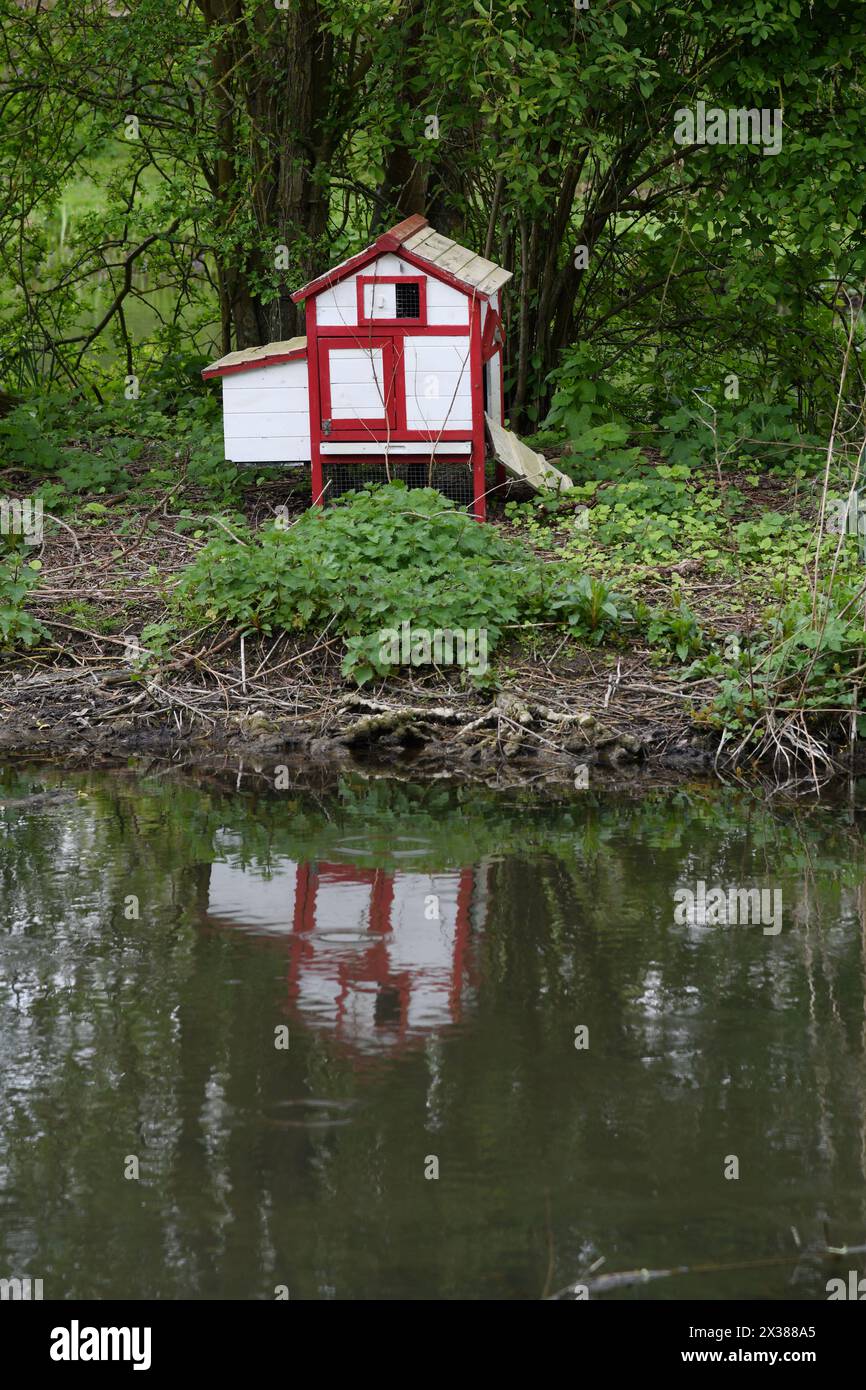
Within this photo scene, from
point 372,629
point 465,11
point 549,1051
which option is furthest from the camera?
point 465,11

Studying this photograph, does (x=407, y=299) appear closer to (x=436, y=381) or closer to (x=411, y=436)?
(x=436, y=381)

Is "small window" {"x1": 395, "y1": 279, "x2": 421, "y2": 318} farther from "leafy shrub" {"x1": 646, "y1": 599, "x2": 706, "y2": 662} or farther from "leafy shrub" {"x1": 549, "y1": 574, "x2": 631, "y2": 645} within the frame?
"leafy shrub" {"x1": 646, "y1": 599, "x2": 706, "y2": 662}

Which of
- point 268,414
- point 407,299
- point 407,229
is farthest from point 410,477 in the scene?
point 407,229

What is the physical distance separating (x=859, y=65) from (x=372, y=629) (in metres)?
5.21

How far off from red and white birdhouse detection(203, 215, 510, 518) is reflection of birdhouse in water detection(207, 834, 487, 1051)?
3.70m

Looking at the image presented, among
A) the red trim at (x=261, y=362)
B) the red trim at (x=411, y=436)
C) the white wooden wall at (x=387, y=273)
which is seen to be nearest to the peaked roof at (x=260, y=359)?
the red trim at (x=261, y=362)

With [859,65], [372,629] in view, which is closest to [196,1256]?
[372,629]

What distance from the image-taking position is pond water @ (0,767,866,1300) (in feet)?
11.0

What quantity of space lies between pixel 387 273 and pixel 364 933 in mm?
4799

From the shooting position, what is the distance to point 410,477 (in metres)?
9.38

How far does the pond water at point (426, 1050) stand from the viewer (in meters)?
3.35

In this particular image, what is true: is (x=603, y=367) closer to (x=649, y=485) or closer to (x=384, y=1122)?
(x=649, y=485)

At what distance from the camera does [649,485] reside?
367 inches

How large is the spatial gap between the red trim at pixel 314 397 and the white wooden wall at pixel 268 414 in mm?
117
